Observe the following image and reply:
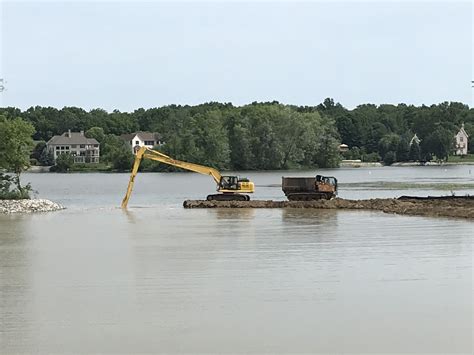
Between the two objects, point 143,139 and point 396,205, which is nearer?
point 396,205

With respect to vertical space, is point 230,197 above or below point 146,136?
below

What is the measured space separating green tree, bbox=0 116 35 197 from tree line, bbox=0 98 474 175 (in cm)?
2370

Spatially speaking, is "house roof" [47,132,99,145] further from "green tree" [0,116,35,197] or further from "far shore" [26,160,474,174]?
"green tree" [0,116,35,197]

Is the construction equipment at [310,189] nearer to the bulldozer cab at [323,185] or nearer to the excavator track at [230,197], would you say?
the bulldozer cab at [323,185]

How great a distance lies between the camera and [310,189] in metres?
46.0

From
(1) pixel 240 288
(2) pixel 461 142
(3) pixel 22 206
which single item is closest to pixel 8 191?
(3) pixel 22 206

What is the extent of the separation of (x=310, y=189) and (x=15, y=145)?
51.3ft

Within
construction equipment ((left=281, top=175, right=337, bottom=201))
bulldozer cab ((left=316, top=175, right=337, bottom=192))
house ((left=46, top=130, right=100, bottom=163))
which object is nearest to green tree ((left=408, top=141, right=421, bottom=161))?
house ((left=46, top=130, right=100, bottom=163))

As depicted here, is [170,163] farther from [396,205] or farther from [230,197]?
[396,205]

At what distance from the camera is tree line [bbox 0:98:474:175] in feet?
400

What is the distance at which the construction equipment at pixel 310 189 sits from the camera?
45.6 metres

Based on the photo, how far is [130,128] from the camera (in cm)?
18725

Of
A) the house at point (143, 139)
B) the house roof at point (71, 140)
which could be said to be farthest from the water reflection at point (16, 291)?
the house at point (143, 139)

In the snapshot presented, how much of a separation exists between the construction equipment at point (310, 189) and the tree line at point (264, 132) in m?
30.3
